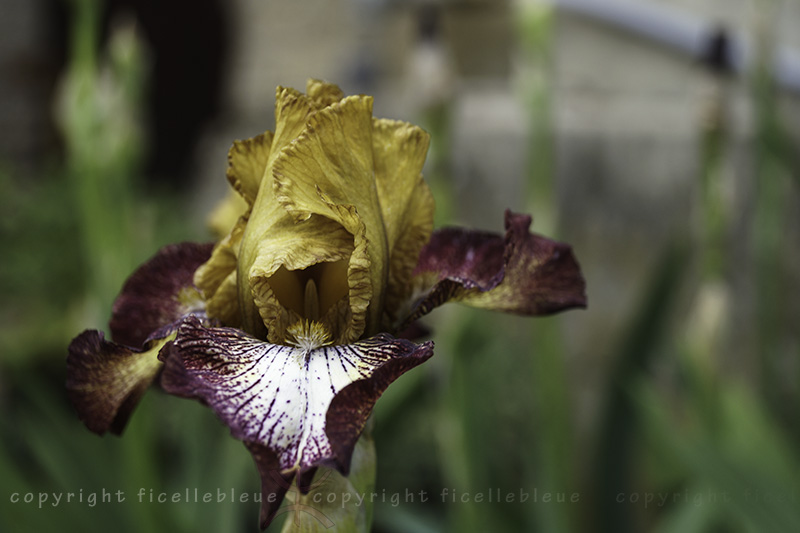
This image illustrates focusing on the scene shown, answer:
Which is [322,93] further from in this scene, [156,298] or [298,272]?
[156,298]

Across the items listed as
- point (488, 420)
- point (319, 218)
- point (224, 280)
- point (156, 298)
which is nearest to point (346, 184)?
point (319, 218)

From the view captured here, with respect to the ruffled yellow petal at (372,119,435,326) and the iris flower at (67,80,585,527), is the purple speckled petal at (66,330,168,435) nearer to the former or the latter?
the iris flower at (67,80,585,527)

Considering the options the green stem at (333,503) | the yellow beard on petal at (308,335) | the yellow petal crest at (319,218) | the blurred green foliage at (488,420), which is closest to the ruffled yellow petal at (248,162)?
the yellow petal crest at (319,218)

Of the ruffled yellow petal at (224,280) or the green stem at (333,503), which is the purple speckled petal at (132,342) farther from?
the green stem at (333,503)

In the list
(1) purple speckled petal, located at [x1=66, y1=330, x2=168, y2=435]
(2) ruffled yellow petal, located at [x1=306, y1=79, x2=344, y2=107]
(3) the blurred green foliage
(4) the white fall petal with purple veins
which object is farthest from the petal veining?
(3) the blurred green foliage

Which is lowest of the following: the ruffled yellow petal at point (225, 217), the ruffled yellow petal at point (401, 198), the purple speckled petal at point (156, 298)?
the purple speckled petal at point (156, 298)

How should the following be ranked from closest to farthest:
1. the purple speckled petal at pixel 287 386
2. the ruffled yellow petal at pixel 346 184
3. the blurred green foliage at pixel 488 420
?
1. the purple speckled petal at pixel 287 386
2. the ruffled yellow petal at pixel 346 184
3. the blurred green foliage at pixel 488 420

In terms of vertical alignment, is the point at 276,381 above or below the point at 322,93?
below
